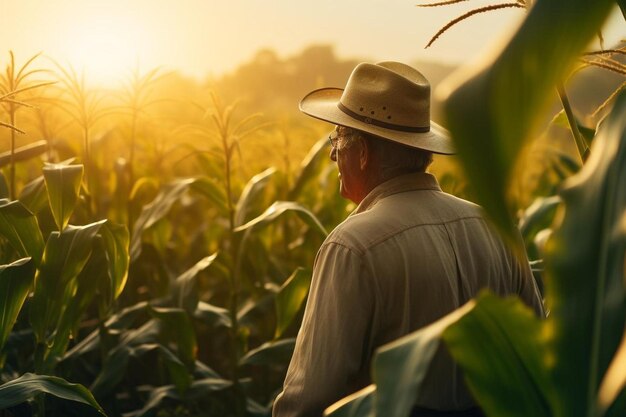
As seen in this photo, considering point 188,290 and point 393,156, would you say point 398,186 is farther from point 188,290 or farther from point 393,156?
point 188,290

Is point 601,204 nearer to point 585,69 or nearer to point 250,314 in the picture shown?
point 585,69

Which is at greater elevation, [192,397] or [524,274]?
[524,274]

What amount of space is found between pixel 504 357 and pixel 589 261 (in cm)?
27

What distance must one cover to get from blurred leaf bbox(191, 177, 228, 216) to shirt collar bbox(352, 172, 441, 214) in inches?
76.8

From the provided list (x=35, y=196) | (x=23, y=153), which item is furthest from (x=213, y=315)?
(x=23, y=153)

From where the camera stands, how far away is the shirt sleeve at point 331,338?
2.17 meters

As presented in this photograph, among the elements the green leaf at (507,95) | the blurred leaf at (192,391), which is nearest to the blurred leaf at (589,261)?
the green leaf at (507,95)

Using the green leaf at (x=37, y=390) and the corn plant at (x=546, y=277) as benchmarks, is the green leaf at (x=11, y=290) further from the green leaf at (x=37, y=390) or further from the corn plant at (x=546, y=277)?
the corn plant at (x=546, y=277)

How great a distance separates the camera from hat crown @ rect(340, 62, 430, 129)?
2562 mm

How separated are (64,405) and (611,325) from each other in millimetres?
3716

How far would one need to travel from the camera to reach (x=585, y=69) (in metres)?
2.20

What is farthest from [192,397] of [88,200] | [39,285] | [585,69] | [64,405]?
[585,69]

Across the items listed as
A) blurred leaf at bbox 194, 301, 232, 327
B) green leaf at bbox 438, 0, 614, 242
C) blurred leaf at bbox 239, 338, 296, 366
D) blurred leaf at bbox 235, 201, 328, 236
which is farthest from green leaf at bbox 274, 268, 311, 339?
green leaf at bbox 438, 0, 614, 242

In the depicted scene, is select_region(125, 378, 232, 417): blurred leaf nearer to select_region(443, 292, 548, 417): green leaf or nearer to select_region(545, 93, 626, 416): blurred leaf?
select_region(443, 292, 548, 417): green leaf
